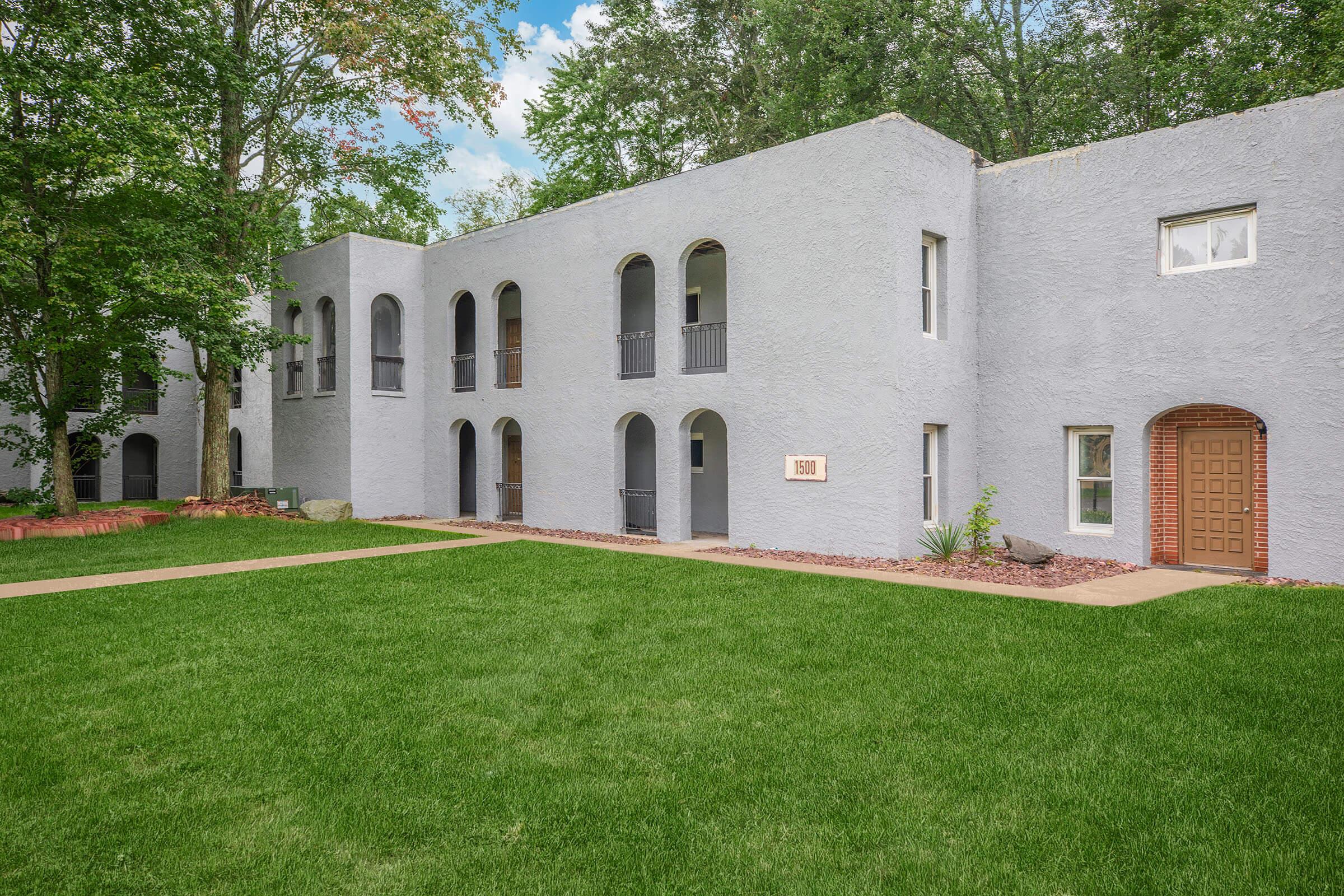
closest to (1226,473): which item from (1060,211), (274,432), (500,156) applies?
(1060,211)

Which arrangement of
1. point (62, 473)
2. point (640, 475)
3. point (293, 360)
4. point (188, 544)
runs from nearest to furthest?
point (188, 544) < point (62, 473) < point (640, 475) < point (293, 360)

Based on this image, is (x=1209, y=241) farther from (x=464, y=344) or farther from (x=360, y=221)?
(x=360, y=221)

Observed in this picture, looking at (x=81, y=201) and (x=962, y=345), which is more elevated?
(x=81, y=201)

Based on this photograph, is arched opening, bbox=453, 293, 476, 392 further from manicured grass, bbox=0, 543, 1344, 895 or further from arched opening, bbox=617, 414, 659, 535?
manicured grass, bbox=0, 543, 1344, 895

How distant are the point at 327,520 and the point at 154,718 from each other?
12.6 m

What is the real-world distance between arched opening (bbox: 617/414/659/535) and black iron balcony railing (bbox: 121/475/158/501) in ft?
64.9

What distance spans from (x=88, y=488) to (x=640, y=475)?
20.5m

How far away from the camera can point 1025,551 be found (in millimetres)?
11211

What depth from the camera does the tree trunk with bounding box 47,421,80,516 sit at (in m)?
15.4

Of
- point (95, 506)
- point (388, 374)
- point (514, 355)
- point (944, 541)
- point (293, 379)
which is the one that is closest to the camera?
point (944, 541)

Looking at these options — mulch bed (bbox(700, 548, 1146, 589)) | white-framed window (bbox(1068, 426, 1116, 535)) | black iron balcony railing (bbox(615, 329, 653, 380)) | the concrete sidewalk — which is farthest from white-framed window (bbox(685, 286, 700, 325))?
white-framed window (bbox(1068, 426, 1116, 535))

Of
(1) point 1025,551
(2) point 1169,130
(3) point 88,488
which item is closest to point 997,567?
(1) point 1025,551

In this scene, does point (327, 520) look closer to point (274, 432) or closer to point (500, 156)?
point (274, 432)

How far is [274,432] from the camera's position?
20328 mm
